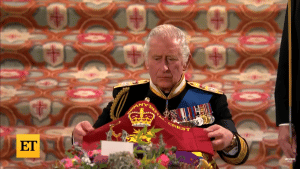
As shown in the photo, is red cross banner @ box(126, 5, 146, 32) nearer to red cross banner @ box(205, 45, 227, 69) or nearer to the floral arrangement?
red cross banner @ box(205, 45, 227, 69)

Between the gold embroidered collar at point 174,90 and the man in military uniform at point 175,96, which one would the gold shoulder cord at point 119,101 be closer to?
the man in military uniform at point 175,96

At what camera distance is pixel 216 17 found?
3555mm

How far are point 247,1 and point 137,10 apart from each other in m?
0.84

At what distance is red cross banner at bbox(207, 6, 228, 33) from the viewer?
140 inches

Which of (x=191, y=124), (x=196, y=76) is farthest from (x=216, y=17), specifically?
(x=191, y=124)

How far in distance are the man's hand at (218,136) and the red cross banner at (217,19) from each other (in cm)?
206

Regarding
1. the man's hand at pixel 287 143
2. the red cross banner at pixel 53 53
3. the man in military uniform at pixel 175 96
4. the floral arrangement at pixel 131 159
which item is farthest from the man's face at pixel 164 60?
the red cross banner at pixel 53 53

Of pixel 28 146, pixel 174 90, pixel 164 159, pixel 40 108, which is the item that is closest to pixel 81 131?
pixel 174 90

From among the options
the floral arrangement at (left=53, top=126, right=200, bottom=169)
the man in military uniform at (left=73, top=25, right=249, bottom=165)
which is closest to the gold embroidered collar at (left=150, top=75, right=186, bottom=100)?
the man in military uniform at (left=73, top=25, right=249, bottom=165)

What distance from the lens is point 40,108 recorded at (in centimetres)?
291

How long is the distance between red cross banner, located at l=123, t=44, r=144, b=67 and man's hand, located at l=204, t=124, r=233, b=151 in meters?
1.84

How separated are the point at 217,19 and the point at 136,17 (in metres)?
0.60

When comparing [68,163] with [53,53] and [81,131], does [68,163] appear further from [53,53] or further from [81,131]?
[53,53]

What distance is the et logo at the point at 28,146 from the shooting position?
97.8 inches
